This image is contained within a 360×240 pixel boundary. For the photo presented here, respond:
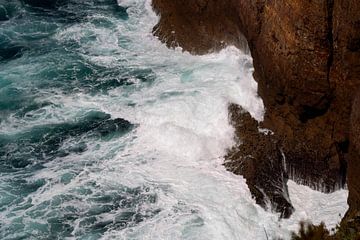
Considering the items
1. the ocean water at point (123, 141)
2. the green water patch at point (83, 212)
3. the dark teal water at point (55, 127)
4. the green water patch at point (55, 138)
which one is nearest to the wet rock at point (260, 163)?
the ocean water at point (123, 141)

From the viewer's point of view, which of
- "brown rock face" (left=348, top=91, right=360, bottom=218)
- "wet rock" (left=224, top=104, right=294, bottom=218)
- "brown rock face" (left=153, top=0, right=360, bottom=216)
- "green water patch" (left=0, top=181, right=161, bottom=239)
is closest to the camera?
"brown rock face" (left=348, top=91, right=360, bottom=218)

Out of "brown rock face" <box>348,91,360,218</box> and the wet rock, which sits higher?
"brown rock face" <box>348,91,360,218</box>

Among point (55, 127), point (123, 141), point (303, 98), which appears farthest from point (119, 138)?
point (303, 98)

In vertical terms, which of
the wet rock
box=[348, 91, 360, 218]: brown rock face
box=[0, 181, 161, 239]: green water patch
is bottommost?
box=[0, 181, 161, 239]: green water patch

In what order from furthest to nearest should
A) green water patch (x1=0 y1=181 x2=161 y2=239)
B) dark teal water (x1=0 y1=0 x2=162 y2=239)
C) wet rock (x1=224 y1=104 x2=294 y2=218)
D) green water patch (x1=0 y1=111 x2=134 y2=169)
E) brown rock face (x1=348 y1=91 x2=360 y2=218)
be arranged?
green water patch (x1=0 y1=111 x2=134 y2=169) → dark teal water (x1=0 y1=0 x2=162 y2=239) → wet rock (x1=224 y1=104 x2=294 y2=218) → green water patch (x1=0 y1=181 x2=161 y2=239) → brown rock face (x1=348 y1=91 x2=360 y2=218)

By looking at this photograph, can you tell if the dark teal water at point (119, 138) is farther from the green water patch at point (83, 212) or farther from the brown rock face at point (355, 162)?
the brown rock face at point (355, 162)

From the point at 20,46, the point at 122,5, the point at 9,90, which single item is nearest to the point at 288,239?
the point at 9,90

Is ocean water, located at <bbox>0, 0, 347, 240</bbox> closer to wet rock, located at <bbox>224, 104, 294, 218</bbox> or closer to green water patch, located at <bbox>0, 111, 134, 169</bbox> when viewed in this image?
green water patch, located at <bbox>0, 111, 134, 169</bbox>

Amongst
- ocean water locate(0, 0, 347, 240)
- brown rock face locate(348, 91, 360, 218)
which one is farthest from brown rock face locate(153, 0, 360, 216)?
ocean water locate(0, 0, 347, 240)
